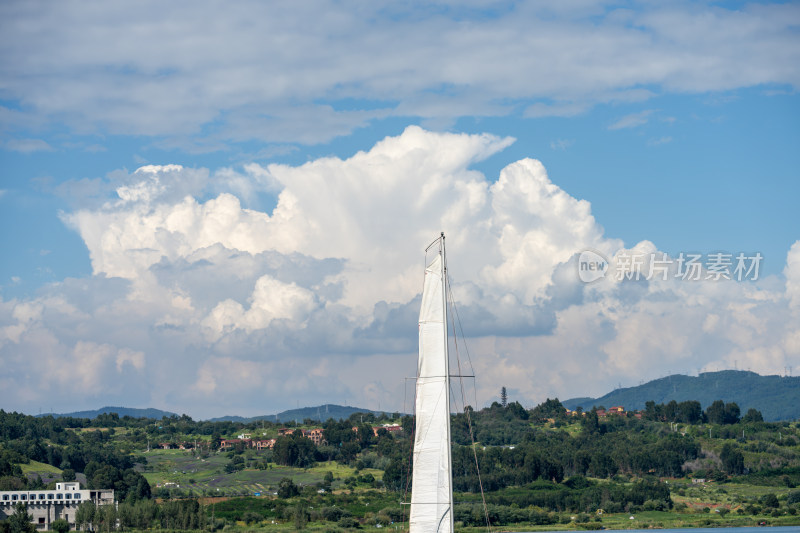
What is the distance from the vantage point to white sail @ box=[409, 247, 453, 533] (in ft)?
141

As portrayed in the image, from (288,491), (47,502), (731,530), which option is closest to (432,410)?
(731,530)

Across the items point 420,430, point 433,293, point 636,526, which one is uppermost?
point 433,293

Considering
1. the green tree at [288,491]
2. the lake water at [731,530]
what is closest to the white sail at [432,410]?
the lake water at [731,530]

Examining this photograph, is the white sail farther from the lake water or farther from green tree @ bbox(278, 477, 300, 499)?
green tree @ bbox(278, 477, 300, 499)

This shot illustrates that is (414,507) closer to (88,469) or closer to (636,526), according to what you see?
(636,526)

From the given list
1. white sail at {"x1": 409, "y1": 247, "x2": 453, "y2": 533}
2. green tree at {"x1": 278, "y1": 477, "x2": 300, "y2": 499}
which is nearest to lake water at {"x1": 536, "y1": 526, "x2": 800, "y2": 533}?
green tree at {"x1": 278, "y1": 477, "x2": 300, "y2": 499}

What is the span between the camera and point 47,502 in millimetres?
141250

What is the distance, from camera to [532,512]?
504 feet

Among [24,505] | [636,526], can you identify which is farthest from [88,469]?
[636,526]

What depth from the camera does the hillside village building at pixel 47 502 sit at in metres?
138

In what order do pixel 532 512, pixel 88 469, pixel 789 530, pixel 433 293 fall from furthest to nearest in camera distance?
1. pixel 88 469
2. pixel 532 512
3. pixel 789 530
4. pixel 433 293

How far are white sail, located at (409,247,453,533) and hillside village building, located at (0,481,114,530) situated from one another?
353ft

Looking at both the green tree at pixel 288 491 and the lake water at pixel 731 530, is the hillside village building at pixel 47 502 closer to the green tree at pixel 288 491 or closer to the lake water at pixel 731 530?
the green tree at pixel 288 491

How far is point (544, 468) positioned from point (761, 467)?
44.1 metres
